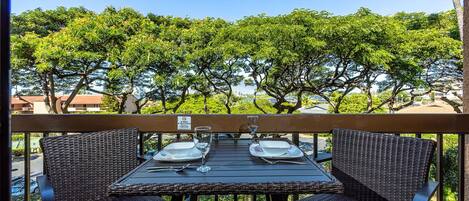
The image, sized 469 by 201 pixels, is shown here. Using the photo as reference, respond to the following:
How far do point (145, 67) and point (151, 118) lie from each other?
4.86 m

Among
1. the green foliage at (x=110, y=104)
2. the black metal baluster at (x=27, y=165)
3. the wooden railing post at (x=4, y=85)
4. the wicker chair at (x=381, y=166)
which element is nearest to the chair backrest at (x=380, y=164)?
the wicker chair at (x=381, y=166)

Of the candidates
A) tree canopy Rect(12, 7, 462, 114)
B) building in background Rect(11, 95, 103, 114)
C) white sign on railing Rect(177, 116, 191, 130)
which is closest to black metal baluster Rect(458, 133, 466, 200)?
white sign on railing Rect(177, 116, 191, 130)

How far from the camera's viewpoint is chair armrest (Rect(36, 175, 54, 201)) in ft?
4.22

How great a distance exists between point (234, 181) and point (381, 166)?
870mm

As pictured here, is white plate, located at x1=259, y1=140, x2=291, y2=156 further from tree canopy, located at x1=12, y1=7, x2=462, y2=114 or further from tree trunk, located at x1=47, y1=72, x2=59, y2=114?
tree trunk, located at x1=47, y1=72, x2=59, y2=114

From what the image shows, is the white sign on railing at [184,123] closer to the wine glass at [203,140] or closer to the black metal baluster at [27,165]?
the wine glass at [203,140]

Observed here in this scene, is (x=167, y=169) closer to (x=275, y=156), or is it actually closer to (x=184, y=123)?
(x=275, y=156)

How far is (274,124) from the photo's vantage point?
1.98 metres

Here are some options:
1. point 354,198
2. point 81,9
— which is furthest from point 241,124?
point 81,9

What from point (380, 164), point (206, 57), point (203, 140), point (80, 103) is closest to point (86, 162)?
point (203, 140)

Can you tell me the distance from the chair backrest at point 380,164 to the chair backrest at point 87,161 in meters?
1.25

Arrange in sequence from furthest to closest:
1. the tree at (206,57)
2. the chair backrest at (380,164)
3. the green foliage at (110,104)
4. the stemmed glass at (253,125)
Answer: the tree at (206,57) < the green foliage at (110,104) < the stemmed glass at (253,125) < the chair backrest at (380,164)

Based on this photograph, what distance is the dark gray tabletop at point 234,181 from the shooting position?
3.71 feet

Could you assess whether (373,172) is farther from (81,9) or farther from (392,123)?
(81,9)
